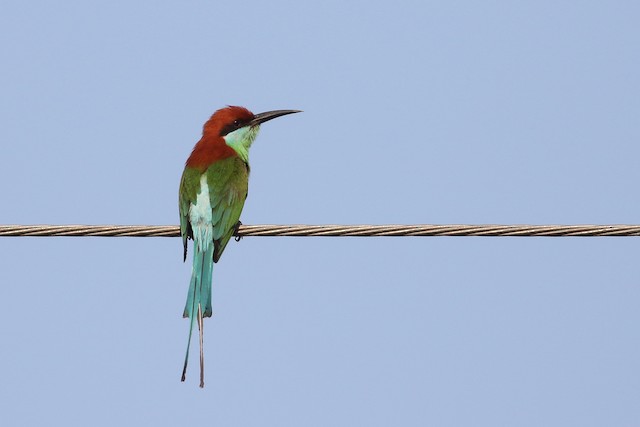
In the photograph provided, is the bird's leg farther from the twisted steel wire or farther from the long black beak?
the long black beak

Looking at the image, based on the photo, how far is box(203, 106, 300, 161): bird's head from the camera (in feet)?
21.2

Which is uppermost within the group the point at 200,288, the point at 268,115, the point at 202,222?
the point at 268,115

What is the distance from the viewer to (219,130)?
6.48 m

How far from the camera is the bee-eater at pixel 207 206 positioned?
17.3ft

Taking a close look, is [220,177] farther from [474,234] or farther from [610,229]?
[610,229]

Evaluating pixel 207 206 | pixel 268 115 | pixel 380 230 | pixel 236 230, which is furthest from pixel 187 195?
pixel 380 230

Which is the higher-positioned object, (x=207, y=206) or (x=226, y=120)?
(x=226, y=120)

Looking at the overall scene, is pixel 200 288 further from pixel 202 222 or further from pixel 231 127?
pixel 231 127

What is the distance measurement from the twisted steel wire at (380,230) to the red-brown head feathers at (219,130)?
163 centimetres

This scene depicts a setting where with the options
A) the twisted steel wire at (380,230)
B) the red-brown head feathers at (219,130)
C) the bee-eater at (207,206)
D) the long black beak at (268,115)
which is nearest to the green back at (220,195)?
the bee-eater at (207,206)

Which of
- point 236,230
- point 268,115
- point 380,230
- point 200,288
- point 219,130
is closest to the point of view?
point 380,230

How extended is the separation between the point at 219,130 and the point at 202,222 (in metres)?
1.15

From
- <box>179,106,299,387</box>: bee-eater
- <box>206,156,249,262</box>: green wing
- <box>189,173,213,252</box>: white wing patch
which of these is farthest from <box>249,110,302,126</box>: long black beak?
<box>189,173,213,252</box>: white wing patch

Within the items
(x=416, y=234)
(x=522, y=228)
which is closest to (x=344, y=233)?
(x=416, y=234)
